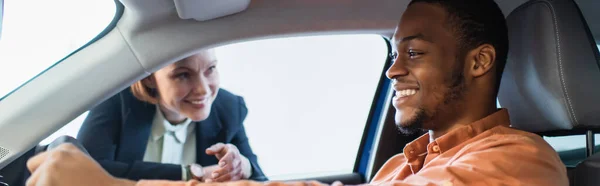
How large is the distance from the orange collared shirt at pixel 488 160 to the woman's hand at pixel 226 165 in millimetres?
1180

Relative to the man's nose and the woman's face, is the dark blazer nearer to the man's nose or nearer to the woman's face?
the woman's face

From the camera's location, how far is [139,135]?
310cm

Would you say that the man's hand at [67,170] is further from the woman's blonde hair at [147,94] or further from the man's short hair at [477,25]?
the woman's blonde hair at [147,94]

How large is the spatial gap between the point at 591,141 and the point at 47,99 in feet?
4.62

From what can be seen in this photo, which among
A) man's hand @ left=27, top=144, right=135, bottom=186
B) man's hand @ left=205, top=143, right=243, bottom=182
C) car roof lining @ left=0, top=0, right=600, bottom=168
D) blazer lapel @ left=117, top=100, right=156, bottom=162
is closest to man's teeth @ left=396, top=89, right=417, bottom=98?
car roof lining @ left=0, top=0, right=600, bottom=168

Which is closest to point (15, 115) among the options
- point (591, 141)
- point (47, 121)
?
point (47, 121)

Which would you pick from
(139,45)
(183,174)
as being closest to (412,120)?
(139,45)

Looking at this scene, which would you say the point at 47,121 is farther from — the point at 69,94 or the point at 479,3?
the point at 479,3

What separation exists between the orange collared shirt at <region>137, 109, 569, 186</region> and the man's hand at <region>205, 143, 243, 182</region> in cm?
118

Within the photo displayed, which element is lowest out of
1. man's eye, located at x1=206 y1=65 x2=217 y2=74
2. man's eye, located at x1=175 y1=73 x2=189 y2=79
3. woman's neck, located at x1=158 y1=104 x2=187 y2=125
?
woman's neck, located at x1=158 y1=104 x2=187 y2=125

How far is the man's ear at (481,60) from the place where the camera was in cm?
175

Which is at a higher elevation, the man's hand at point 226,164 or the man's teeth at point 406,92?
→ the man's teeth at point 406,92

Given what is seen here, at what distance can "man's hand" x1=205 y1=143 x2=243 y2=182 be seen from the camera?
8.97 ft

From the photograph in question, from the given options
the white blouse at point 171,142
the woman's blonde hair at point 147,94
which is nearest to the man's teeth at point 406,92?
the woman's blonde hair at point 147,94
